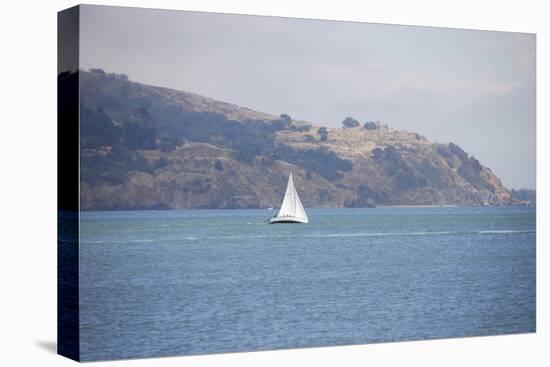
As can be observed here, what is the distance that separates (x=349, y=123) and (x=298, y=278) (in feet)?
9.45

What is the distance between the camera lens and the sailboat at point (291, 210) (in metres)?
21.8

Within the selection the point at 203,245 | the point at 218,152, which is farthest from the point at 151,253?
the point at 218,152

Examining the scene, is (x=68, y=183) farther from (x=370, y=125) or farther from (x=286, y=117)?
(x=370, y=125)

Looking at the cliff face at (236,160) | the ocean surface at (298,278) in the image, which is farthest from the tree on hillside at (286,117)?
the ocean surface at (298,278)

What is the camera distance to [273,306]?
20.8 metres

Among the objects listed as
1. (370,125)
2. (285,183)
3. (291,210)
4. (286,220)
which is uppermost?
(370,125)

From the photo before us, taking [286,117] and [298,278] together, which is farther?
[286,117]

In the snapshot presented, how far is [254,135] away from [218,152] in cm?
67

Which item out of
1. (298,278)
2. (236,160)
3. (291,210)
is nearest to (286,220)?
(291,210)

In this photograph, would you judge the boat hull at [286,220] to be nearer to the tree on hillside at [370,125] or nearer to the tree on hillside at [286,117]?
the tree on hillside at [286,117]

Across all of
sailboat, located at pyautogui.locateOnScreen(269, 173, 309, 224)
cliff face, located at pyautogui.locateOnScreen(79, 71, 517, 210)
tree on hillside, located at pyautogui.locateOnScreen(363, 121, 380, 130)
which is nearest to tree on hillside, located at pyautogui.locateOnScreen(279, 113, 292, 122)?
cliff face, located at pyautogui.locateOnScreen(79, 71, 517, 210)

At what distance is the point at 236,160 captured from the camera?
21812mm

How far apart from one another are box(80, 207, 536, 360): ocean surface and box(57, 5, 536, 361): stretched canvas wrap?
0.11 ft

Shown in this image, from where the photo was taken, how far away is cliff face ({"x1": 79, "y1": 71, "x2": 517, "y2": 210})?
19.6m
